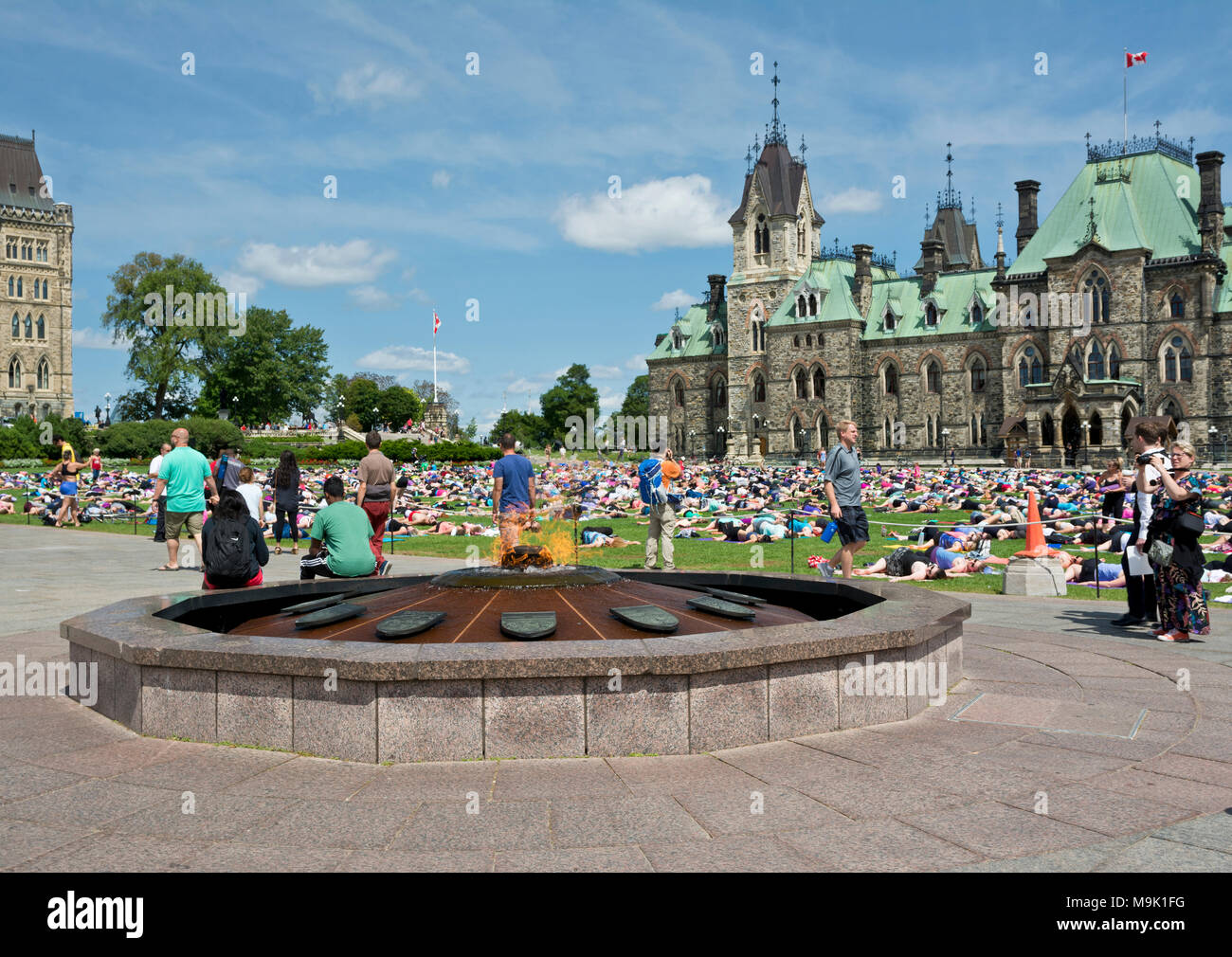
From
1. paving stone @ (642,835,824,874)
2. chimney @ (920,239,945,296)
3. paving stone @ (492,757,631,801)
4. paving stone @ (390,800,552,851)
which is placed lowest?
paving stone @ (642,835,824,874)

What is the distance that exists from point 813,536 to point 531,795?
18.6m

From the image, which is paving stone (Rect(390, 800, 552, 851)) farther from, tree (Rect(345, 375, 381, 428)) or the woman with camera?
tree (Rect(345, 375, 381, 428))

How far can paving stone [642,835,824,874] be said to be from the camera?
13.1 ft

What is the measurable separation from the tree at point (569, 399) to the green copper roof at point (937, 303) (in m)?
51.3

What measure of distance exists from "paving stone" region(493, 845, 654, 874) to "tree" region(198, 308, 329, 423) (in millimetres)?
92155

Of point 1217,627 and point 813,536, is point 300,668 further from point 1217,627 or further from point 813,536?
point 813,536

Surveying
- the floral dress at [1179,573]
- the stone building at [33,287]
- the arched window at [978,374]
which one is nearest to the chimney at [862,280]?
the arched window at [978,374]

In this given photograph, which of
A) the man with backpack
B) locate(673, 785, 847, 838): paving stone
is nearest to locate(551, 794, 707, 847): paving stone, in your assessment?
locate(673, 785, 847, 838): paving stone

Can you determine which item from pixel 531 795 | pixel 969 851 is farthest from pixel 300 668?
pixel 969 851

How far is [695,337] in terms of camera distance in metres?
88.6

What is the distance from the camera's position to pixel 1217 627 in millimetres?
9883

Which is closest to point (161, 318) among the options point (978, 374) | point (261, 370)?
point (261, 370)

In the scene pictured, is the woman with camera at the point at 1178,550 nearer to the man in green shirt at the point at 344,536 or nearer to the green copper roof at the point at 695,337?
the man in green shirt at the point at 344,536

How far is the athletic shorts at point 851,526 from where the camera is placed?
11.2 metres
